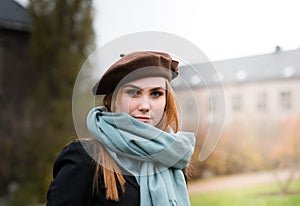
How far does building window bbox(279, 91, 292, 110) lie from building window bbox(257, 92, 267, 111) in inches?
6.3

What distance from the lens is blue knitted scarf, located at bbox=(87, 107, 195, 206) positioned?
0.90 m

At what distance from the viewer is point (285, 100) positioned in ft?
15.0

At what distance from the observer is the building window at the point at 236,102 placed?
4.81m

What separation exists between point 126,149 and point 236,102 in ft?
13.3

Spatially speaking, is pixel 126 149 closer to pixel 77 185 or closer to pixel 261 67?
pixel 77 185

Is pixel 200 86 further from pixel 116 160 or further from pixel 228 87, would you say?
pixel 228 87

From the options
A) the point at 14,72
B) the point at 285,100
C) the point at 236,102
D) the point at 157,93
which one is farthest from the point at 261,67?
the point at 157,93

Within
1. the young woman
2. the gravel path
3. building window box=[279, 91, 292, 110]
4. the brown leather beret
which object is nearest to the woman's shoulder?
the young woman

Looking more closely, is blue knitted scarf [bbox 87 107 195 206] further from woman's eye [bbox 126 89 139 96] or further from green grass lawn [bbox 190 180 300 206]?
green grass lawn [bbox 190 180 300 206]

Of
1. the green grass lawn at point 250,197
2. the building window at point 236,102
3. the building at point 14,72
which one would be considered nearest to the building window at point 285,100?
the building window at point 236,102

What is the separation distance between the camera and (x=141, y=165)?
938mm

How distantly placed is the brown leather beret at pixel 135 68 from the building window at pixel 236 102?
3935mm

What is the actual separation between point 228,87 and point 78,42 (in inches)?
55.0

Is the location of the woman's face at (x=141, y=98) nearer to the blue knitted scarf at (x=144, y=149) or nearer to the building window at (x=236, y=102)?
the blue knitted scarf at (x=144, y=149)
